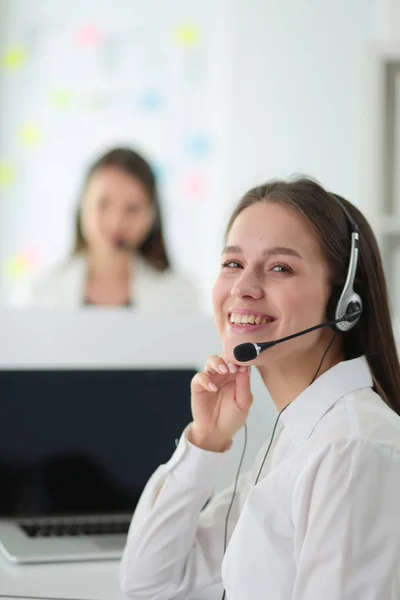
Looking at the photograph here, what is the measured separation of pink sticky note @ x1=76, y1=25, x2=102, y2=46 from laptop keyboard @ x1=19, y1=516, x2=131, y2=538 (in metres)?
3.71

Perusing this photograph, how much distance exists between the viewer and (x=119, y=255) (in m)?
3.03

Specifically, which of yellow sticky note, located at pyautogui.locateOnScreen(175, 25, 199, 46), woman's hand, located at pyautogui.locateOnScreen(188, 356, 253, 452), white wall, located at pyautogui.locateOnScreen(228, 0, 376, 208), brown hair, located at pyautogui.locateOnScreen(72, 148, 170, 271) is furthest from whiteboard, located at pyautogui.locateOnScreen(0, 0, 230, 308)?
woman's hand, located at pyautogui.locateOnScreen(188, 356, 253, 452)

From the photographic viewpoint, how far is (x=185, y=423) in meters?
1.61

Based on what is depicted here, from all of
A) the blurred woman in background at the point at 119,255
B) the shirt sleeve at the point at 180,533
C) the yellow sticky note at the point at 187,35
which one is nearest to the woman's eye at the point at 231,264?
the shirt sleeve at the point at 180,533

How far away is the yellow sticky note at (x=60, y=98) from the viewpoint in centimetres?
484

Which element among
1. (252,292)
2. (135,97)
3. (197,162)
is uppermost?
(135,97)

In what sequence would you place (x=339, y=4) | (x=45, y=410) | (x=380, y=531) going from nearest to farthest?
1. (x=380, y=531)
2. (x=45, y=410)
3. (x=339, y=4)

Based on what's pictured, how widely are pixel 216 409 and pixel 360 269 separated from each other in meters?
0.34

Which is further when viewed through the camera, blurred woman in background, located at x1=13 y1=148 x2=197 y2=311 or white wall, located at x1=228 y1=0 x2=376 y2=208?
white wall, located at x1=228 y1=0 x2=376 y2=208

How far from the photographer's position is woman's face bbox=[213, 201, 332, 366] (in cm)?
125

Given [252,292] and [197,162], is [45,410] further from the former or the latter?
[197,162]

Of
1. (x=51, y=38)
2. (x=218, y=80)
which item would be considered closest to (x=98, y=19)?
(x=51, y=38)

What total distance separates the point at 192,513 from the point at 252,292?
15.5 inches

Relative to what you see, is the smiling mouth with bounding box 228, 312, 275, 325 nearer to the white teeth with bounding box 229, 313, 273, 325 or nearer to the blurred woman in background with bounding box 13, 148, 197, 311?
the white teeth with bounding box 229, 313, 273, 325
